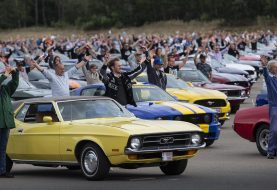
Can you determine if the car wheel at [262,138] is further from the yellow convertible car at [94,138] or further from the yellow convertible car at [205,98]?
the yellow convertible car at [205,98]

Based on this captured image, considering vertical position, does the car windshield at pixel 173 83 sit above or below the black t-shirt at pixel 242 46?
above

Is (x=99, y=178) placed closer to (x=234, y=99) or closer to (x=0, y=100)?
(x=0, y=100)

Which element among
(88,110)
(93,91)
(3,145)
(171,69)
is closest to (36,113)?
(3,145)

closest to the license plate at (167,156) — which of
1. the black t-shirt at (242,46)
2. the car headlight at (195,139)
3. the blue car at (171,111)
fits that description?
the car headlight at (195,139)

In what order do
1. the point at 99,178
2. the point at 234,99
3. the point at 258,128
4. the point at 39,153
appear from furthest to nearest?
the point at 234,99
the point at 258,128
the point at 39,153
the point at 99,178

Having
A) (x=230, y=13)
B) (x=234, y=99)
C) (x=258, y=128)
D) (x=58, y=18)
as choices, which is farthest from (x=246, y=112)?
(x=58, y=18)

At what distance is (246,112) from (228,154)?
83cm

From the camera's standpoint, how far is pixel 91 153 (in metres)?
12.7

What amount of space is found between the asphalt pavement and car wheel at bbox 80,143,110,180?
111 millimetres

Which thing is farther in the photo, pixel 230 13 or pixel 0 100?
pixel 230 13

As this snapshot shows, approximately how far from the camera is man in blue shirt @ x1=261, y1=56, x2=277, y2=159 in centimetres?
1517

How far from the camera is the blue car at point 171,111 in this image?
16.8m

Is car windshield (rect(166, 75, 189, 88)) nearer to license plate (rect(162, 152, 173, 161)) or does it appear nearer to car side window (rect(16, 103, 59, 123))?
car side window (rect(16, 103, 59, 123))

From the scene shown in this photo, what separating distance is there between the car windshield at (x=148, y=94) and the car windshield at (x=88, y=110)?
171 inches
